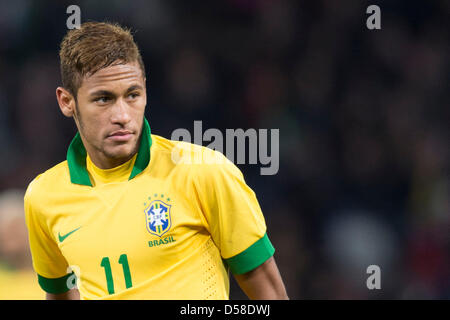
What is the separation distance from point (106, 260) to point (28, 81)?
10.4 feet

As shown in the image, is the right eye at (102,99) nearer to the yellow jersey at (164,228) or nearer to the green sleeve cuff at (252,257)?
the yellow jersey at (164,228)

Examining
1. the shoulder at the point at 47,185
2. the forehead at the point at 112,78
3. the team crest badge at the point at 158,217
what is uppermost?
the forehead at the point at 112,78

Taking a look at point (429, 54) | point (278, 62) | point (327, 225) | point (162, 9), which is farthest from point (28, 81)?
point (429, 54)

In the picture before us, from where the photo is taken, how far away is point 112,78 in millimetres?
2646

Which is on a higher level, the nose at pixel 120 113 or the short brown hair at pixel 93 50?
the short brown hair at pixel 93 50

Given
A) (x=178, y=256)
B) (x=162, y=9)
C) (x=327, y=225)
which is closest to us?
(x=178, y=256)

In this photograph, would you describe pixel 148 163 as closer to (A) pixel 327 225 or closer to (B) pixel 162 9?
(A) pixel 327 225

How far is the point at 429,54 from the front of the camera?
588 cm

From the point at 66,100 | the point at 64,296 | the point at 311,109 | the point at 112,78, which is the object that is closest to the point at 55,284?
the point at 64,296

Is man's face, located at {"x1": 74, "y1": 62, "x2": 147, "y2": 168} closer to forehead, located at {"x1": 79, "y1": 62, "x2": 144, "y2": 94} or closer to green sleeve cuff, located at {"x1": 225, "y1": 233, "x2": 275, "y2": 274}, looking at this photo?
forehead, located at {"x1": 79, "y1": 62, "x2": 144, "y2": 94}

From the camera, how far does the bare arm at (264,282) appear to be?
8.91ft

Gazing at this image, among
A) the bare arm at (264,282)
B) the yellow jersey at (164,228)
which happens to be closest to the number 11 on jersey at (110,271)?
the yellow jersey at (164,228)

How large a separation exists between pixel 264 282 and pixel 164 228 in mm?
471

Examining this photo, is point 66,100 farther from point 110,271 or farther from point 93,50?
point 110,271
